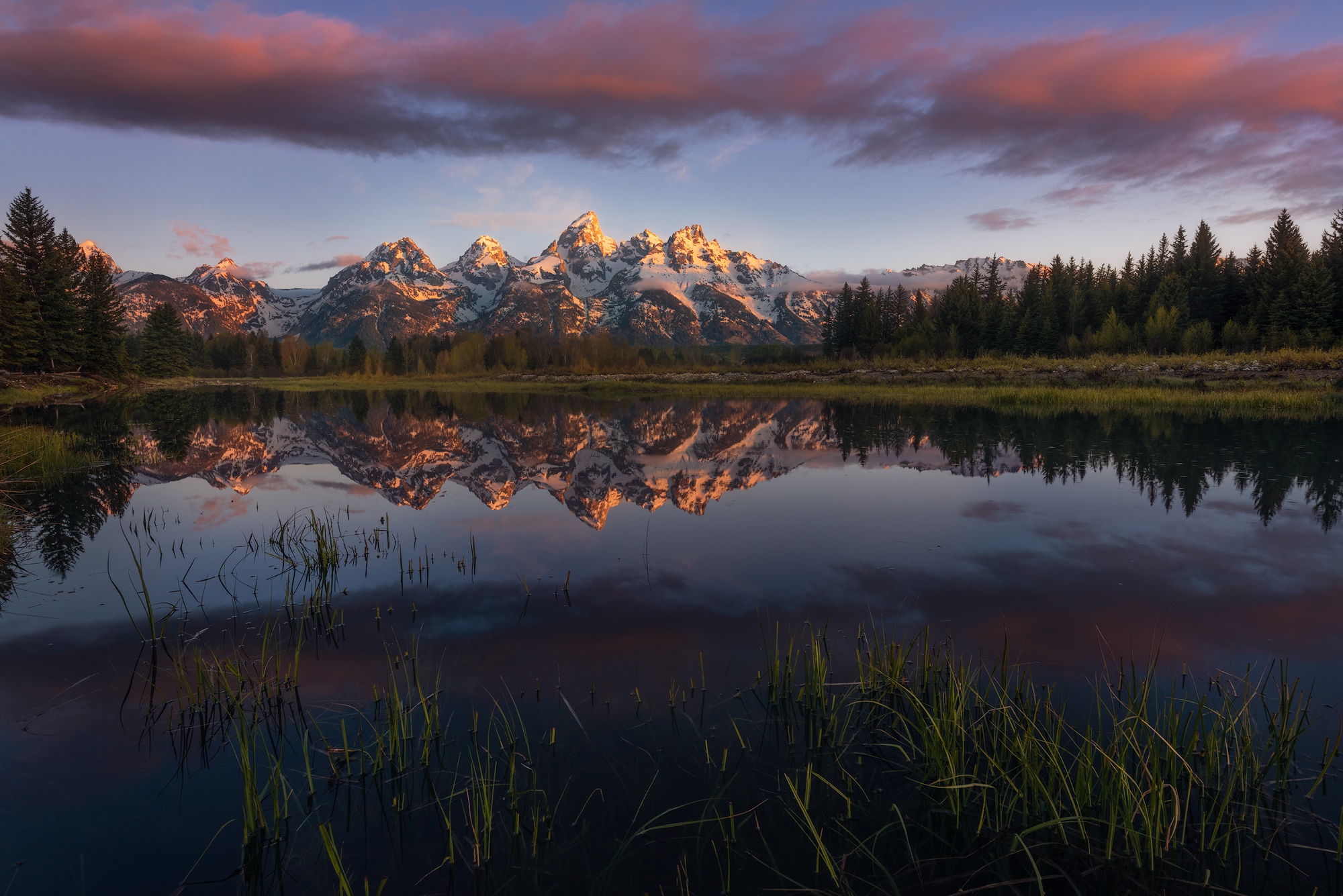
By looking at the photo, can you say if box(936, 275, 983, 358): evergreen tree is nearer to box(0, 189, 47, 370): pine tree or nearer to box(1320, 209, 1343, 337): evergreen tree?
box(1320, 209, 1343, 337): evergreen tree

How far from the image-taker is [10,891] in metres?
4.01

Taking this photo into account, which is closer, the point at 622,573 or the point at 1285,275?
the point at 622,573

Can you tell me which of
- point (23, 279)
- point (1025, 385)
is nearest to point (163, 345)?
point (23, 279)

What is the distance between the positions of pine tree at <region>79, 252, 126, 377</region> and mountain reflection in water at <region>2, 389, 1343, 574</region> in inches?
1209

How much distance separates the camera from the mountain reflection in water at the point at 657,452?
614 inches

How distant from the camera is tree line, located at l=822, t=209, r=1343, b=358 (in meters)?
62.5

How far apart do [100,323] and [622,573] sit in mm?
84098

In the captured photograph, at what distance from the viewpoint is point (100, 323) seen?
67.8 meters

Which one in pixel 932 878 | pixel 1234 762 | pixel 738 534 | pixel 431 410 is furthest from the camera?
pixel 431 410

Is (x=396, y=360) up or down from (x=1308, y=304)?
down

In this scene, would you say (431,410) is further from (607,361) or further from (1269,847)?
(607,361)

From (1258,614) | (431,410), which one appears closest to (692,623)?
(1258,614)

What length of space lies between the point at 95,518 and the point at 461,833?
14.1 m

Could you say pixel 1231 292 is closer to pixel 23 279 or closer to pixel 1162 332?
pixel 1162 332
